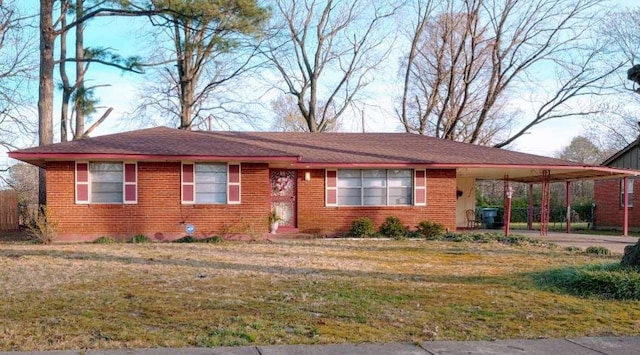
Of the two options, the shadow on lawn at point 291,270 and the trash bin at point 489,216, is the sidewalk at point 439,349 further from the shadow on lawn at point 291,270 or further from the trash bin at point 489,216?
the trash bin at point 489,216

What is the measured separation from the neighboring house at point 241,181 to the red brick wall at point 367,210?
0.03 metres

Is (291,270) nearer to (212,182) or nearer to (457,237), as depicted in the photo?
(212,182)

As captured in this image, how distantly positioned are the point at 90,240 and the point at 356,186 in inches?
333

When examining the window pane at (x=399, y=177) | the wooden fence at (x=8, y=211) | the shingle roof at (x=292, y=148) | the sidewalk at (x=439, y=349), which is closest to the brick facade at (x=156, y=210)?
the shingle roof at (x=292, y=148)

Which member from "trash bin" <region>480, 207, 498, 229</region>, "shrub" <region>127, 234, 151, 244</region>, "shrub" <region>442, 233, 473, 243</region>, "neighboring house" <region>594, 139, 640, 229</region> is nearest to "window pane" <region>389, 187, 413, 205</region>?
"shrub" <region>442, 233, 473, 243</region>

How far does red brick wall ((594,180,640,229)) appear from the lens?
27.3 meters

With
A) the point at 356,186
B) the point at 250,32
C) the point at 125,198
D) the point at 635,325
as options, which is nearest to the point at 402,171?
the point at 356,186

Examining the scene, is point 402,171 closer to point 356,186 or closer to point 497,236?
point 356,186

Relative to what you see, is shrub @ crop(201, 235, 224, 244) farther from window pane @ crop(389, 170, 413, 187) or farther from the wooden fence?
the wooden fence

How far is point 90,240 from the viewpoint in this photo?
674 inches

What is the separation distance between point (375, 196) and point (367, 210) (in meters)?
0.57

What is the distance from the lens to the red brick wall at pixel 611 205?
1076 inches

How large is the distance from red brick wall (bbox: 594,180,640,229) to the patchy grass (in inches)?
653

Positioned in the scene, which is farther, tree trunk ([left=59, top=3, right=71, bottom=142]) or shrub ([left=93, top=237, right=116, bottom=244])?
tree trunk ([left=59, top=3, right=71, bottom=142])
